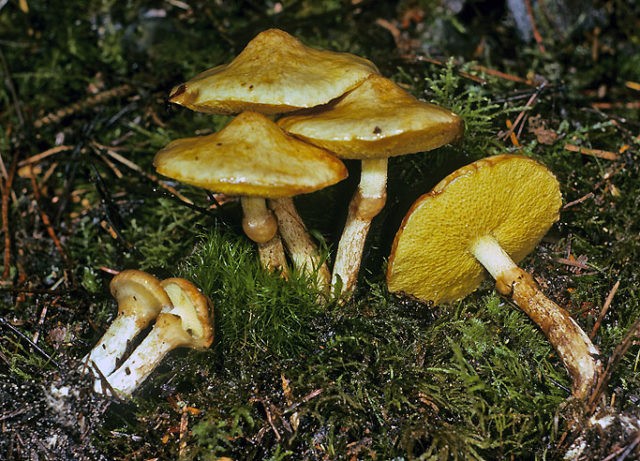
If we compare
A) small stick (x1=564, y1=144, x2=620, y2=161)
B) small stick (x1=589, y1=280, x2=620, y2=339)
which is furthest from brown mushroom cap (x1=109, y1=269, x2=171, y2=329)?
Result: small stick (x1=564, y1=144, x2=620, y2=161)

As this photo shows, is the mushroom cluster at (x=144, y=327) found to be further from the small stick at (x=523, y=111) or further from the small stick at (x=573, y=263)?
the small stick at (x=523, y=111)

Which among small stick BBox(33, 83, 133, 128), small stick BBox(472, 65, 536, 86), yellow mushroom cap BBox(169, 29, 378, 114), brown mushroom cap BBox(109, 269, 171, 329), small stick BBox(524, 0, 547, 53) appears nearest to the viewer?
yellow mushroom cap BBox(169, 29, 378, 114)

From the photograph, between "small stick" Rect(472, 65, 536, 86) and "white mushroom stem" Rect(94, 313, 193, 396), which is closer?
"white mushroom stem" Rect(94, 313, 193, 396)

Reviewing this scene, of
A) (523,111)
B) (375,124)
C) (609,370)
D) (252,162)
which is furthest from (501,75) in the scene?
(252,162)

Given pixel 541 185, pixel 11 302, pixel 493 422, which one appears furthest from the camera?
pixel 11 302

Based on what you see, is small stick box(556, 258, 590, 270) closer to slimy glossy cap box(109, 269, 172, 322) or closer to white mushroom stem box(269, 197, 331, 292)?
white mushroom stem box(269, 197, 331, 292)

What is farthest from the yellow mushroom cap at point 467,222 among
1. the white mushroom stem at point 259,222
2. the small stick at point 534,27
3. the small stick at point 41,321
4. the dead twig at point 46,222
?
the small stick at point 534,27

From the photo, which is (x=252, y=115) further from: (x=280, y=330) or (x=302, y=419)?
(x=302, y=419)

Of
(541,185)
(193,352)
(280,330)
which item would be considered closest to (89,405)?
(193,352)
